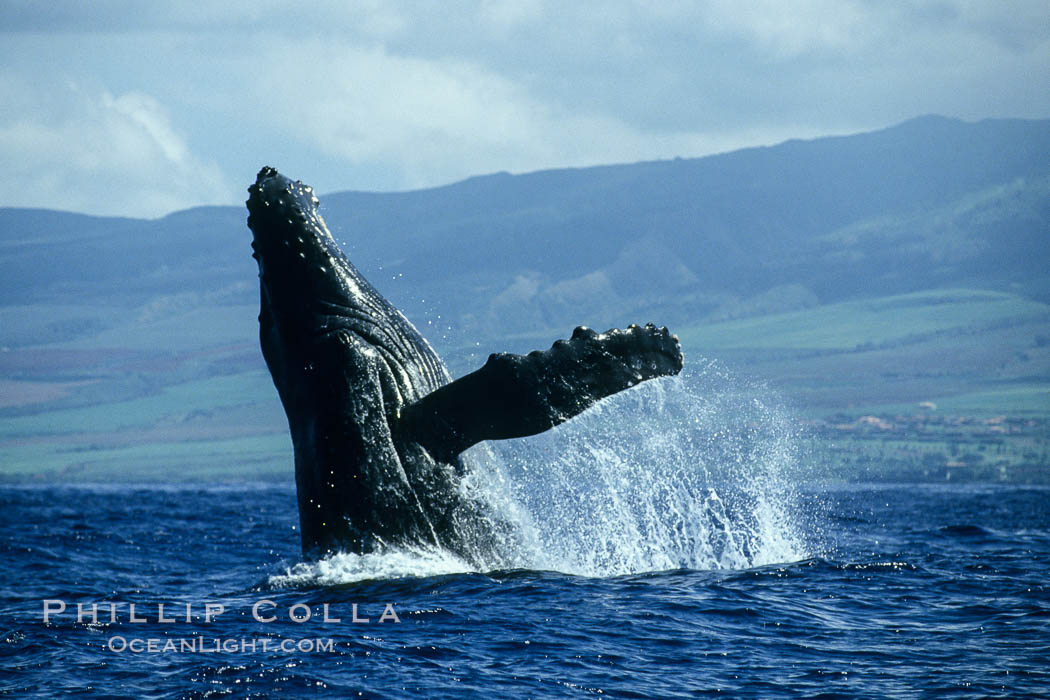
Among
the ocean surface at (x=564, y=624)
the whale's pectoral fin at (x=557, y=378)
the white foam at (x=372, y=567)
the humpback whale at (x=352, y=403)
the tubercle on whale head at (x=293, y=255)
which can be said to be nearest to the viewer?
the ocean surface at (x=564, y=624)

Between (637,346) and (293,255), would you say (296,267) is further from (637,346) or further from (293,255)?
(637,346)

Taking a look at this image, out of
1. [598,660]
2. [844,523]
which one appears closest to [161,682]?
[598,660]

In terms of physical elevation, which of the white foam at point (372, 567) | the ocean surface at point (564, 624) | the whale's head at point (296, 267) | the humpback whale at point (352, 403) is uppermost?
the whale's head at point (296, 267)

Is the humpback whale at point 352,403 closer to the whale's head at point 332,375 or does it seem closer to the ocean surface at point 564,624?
the whale's head at point 332,375

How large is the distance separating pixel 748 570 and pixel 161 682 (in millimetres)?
6758

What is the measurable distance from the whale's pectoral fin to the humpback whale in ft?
0.11

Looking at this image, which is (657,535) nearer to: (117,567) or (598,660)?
(117,567)

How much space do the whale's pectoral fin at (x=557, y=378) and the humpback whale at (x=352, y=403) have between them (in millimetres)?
34

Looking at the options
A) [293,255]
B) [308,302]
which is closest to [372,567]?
[308,302]

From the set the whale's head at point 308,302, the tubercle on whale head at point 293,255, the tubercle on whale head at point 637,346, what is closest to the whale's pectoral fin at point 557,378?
the tubercle on whale head at point 637,346

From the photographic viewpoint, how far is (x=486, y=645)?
32.4 feet

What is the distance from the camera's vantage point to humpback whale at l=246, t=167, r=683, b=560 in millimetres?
11266

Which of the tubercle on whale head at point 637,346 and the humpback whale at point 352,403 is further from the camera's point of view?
the humpback whale at point 352,403

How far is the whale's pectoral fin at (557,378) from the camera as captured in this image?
10422mm
